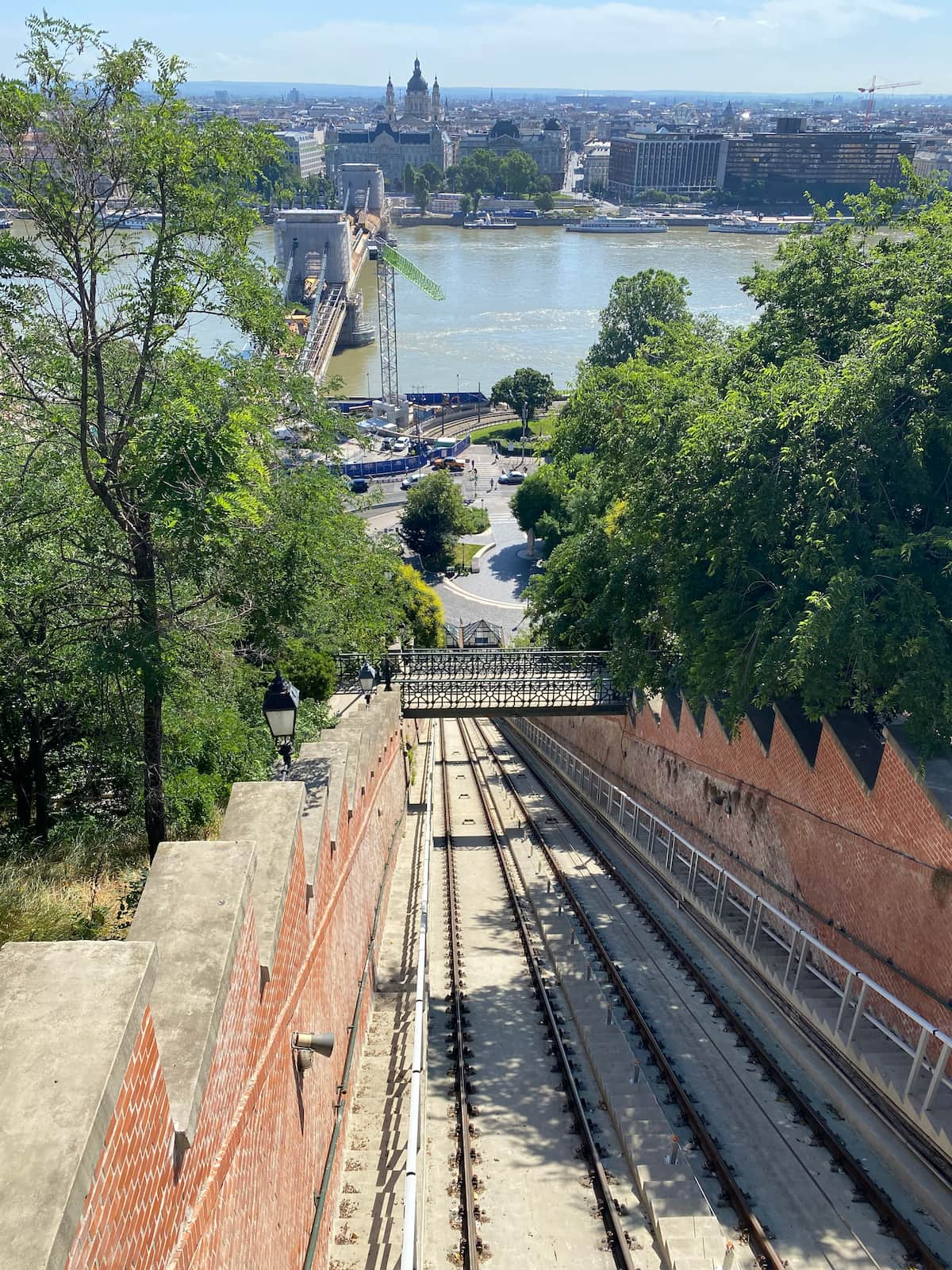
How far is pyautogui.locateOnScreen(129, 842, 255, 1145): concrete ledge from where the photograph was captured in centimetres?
398

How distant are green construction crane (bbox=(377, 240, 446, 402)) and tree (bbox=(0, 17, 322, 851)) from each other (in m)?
69.4

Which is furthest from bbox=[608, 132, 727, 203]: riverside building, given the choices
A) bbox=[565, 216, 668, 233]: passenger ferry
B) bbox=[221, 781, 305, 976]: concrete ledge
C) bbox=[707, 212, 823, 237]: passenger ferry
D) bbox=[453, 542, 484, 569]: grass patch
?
bbox=[221, 781, 305, 976]: concrete ledge

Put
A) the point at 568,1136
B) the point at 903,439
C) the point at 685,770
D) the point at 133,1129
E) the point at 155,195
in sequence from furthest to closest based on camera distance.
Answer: the point at 685,770 < the point at 903,439 < the point at 568,1136 < the point at 155,195 < the point at 133,1129

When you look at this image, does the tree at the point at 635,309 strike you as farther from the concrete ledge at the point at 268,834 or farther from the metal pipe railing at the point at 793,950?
the concrete ledge at the point at 268,834

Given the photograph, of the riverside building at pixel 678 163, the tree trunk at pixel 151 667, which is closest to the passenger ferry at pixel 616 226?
the riverside building at pixel 678 163

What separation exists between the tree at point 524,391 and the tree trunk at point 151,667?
66.4 metres

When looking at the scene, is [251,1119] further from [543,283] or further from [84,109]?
[543,283]

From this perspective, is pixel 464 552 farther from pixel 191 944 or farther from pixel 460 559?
pixel 191 944

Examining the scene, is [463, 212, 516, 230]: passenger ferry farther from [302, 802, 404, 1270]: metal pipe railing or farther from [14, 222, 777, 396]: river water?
[302, 802, 404, 1270]: metal pipe railing

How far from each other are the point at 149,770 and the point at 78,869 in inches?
48.2

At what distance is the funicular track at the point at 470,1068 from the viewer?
23.6ft

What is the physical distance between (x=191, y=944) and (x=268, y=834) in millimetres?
1403

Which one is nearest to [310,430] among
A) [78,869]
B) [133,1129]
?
[78,869]

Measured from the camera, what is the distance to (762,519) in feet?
34.7
